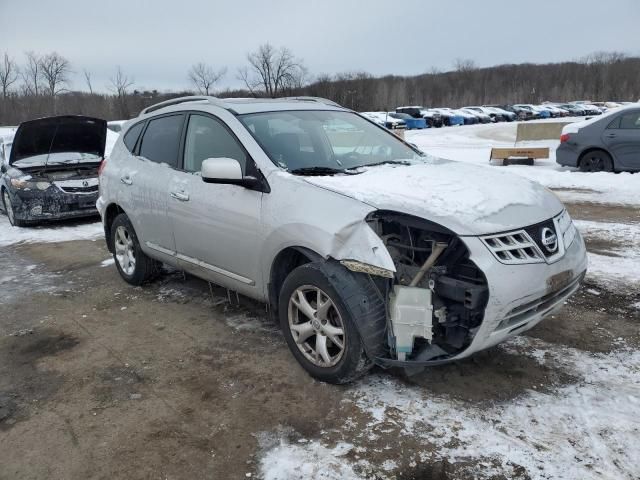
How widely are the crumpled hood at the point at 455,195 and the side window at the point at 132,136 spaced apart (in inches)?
102

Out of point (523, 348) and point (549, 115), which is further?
point (549, 115)

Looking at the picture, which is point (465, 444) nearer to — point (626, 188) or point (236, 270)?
point (236, 270)

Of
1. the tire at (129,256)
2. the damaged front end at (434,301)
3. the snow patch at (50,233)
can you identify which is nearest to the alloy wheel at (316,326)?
the damaged front end at (434,301)

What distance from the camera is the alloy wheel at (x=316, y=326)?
10.3ft

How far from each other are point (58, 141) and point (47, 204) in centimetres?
122

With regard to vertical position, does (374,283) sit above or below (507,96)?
below

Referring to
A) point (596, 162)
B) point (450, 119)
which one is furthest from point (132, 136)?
point (450, 119)

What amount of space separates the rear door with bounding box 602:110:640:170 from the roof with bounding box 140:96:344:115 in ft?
28.4

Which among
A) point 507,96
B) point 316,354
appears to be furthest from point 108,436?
point 507,96

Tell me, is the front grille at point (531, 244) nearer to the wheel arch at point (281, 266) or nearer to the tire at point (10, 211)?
the wheel arch at point (281, 266)

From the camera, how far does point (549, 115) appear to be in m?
52.9

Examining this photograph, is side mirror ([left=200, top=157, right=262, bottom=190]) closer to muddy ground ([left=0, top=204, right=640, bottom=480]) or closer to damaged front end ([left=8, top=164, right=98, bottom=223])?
muddy ground ([left=0, top=204, right=640, bottom=480])

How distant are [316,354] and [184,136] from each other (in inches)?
89.8

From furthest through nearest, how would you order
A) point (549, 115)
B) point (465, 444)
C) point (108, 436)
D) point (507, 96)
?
1. point (507, 96)
2. point (549, 115)
3. point (108, 436)
4. point (465, 444)
